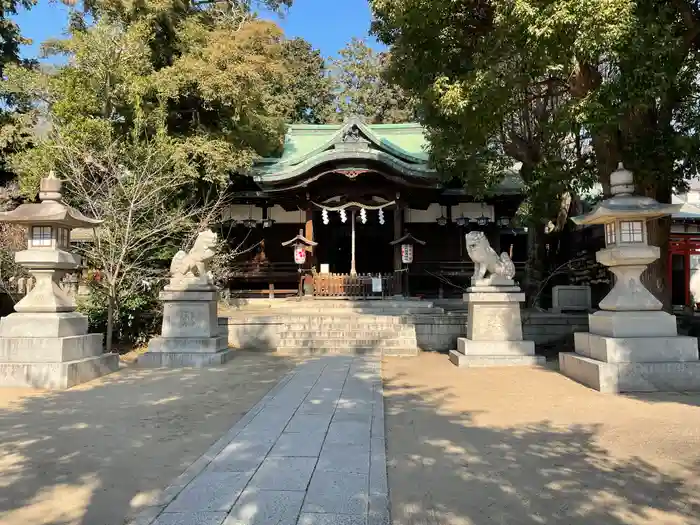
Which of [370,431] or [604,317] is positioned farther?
[604,317]

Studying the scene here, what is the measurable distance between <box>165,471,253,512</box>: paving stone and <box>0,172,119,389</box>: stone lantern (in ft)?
15.7

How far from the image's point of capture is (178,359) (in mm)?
9297

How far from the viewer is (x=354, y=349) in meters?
11.0

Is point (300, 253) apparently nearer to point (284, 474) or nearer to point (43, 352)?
point (43, 352)

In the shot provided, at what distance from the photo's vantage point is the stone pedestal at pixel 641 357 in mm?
6645

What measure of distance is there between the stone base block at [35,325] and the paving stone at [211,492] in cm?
515

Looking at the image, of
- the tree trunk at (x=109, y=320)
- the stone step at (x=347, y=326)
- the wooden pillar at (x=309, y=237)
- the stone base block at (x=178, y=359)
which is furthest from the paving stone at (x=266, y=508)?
the wooden pillar at (x=309, y=237)

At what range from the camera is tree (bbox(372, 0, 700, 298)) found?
714 centimetres

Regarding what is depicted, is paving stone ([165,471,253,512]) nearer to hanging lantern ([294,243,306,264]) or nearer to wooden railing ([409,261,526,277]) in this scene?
hanging lantern ([294,243,306,264])

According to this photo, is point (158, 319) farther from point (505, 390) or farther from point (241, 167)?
point (505, 390)

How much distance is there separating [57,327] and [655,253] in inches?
357

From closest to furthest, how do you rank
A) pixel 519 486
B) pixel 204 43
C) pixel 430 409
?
pixel 519 486 < pixel 430 409 < pixel 204 43

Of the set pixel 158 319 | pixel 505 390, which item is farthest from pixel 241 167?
pixel 505 390

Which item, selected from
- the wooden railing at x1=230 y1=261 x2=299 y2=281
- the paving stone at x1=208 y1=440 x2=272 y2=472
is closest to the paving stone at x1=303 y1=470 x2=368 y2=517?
the paving stone at x1=208 y1=440 x2=272 y2=472
